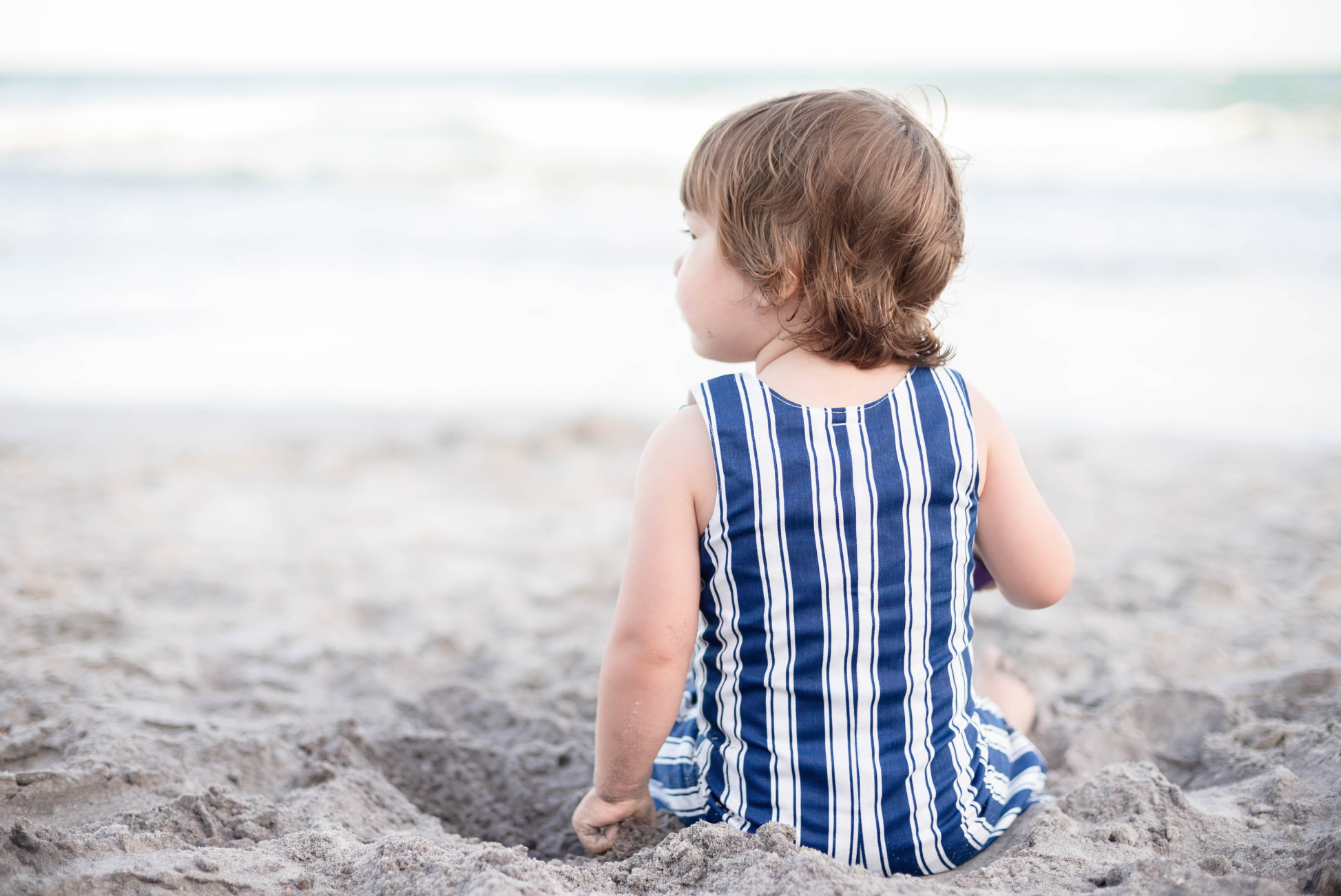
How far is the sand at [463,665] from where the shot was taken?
1.22 metres

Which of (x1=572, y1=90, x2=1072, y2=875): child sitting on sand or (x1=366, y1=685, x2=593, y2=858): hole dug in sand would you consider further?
(x1=366, y1=685, x2=593, y2=858): hole dug in sand

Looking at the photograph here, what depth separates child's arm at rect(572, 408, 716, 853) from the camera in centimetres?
121

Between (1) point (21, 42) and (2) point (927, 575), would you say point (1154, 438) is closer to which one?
(2) point (927, 575)

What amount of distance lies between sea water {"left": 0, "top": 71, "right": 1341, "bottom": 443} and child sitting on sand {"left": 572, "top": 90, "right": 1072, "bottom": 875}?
0.21m

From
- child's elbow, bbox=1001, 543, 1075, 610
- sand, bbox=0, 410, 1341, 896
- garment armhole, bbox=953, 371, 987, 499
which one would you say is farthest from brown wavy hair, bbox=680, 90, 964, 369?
sand, bbox=0, 410, 1341, 896

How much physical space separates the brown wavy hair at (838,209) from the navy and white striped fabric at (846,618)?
0.37 feet

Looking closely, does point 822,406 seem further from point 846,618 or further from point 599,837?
point 599,837

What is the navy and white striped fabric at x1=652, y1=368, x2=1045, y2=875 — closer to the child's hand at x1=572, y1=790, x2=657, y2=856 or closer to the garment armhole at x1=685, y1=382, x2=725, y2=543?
the garment armhole at x1=685, y1=382, x2=725, y2=543

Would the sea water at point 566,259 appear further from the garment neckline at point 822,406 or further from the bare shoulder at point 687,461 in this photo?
the bare shoulder at point 687,461

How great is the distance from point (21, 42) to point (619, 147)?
20660mm

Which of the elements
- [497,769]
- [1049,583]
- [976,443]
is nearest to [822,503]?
[976,443]

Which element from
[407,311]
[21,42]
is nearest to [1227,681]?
[407,311]

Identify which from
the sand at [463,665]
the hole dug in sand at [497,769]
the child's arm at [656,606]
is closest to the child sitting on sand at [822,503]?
the child's arm at [656,606]

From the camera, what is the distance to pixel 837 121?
1163mm
